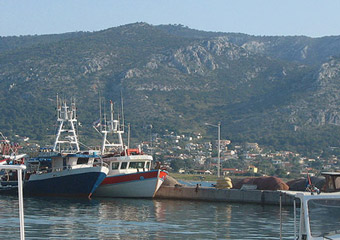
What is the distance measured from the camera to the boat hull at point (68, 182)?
2489 inches

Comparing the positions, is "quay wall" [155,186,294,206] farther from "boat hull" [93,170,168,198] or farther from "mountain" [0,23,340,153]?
"mountain" [0,23,340,153]

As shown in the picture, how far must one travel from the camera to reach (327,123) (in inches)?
6747

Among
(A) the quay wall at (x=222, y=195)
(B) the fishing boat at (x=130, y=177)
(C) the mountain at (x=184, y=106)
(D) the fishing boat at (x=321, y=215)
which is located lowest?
(A) the quay wall at (x=222, y=195)

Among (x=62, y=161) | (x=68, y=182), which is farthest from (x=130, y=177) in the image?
(x=62, y=161)

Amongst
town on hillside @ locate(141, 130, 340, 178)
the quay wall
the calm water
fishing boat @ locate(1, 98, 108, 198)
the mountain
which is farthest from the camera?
the mountain

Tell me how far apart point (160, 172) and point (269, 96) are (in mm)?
131799

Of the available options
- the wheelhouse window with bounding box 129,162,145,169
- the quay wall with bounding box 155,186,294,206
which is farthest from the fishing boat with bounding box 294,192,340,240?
the wheelhouse window with bounding box 129,162,145,169

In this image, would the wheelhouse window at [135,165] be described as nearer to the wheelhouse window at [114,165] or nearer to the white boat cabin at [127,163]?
the white boat cabin at [127,163]

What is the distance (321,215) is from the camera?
53.6ft

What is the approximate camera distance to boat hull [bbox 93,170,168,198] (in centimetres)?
6319

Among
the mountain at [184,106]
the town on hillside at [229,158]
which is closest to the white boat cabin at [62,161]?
the town on hillside at [229,158]

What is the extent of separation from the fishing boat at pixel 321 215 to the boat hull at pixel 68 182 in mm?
47380

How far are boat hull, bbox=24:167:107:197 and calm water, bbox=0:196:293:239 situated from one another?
159 inches

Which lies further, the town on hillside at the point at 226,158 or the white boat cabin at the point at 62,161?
the town on hillside at the point at 226,158
